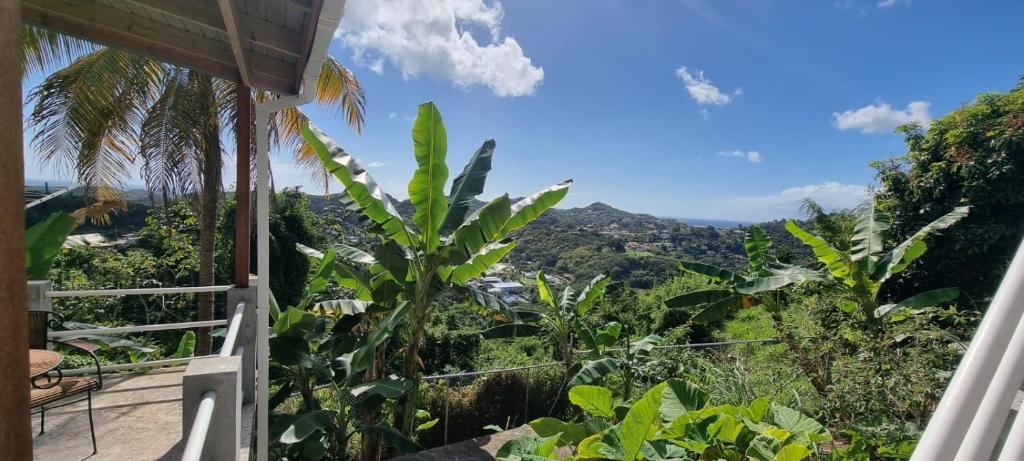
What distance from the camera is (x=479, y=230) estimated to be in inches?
171

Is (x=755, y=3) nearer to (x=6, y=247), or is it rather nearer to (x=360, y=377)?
(x=360, y=377)

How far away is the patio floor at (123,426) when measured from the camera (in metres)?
2.60

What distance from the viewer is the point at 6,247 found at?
0.89 m

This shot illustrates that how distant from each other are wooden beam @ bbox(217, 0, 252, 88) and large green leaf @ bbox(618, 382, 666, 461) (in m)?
2.97

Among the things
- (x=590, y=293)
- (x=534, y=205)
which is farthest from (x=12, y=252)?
(x=590, y=293)

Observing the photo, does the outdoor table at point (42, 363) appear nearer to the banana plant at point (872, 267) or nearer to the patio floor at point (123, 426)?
the patio floor at point (123, 426)

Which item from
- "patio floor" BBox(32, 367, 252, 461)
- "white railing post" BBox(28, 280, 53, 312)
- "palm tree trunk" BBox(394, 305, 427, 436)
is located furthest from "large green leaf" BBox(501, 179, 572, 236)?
"white railing post" BBox(28, 280, 53, 312)

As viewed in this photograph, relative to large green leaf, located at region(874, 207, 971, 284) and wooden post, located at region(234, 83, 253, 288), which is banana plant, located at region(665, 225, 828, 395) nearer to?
large green leaf, located at region(874, 207, 971, 284)

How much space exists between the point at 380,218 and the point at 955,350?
193 inches

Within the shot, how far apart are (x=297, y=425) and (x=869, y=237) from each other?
6.57 meters

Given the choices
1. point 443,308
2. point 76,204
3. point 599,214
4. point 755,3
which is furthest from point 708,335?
point 599,214

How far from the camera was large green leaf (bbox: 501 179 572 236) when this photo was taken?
15.0 feet

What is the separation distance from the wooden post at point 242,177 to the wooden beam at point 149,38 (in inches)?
7.3

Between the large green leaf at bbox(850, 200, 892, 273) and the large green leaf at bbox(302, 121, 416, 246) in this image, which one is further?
the large green leaf at bbox(850, 200, 892, 273)
